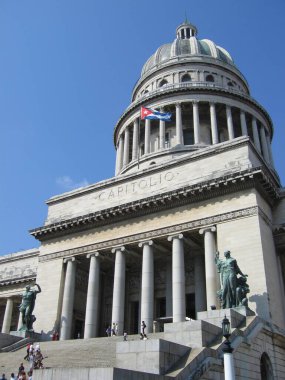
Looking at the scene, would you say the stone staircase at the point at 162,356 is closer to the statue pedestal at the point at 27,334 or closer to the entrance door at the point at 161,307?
the statue pedestal at the point at 27,334

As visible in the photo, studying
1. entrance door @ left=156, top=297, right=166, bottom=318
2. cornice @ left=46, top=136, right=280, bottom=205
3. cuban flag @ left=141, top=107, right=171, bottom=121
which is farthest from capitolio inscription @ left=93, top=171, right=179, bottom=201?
cuban flag @ left=141, top=107, right=171, bottom=121

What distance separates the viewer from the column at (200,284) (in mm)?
29859

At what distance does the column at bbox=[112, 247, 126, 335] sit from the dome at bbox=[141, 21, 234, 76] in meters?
32.0

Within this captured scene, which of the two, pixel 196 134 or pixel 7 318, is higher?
pixel 196 134

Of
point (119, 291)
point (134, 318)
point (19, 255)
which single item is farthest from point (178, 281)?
point (19, 255)

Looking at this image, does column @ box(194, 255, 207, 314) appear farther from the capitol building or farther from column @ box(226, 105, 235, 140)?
column @ box(226, 105, 235, 140)

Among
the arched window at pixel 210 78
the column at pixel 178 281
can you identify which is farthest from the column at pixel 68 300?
the arched window at pixel 210 78

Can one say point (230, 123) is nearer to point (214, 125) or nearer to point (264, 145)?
point (214, 125)

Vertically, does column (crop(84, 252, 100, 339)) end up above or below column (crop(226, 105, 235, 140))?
below

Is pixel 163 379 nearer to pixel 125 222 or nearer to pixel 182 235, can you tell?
pixel 182 235

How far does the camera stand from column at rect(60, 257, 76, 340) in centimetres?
3163

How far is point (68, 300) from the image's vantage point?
108 feet

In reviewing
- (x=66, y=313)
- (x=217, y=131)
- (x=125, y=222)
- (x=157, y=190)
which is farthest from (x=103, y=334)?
(x=217, y=131)

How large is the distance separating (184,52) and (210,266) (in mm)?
37595
